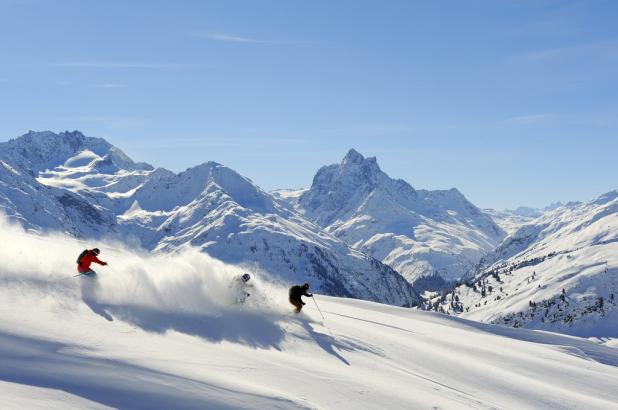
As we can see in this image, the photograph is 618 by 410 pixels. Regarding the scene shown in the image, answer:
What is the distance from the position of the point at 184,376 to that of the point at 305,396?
10.8 feet

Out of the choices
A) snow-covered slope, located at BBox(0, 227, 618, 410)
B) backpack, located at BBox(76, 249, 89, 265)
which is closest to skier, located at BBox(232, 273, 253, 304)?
snow-covered slope, located at BBox(0, 227, 618, 410)

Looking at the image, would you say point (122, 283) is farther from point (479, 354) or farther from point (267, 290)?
point (479, 354)

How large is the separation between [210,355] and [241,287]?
7399mm

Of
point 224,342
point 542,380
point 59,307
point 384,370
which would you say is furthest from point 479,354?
point 59,307

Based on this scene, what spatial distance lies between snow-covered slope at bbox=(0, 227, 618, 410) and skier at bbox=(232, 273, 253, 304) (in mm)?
496

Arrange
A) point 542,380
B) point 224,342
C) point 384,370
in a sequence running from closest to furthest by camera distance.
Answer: point 224,342 < point 384,370 < point 542,380

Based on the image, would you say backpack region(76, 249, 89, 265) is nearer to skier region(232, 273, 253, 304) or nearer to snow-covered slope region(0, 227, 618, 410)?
snow-covered slope region(0, 227, 618, 410)

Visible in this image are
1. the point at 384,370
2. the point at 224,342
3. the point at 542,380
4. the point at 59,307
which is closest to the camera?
the point at 59,307

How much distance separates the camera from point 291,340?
73.8 ft

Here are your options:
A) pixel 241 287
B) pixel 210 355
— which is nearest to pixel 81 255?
pixel 241 287

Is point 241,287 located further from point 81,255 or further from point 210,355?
point 210,355

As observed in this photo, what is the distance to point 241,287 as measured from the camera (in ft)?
81.7

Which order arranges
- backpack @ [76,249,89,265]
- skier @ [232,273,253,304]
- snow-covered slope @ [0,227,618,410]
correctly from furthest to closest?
skier @ [232,273,253,304] < backpack @ [76,249,89,265] < snow-covered slope @ [0,227,618,410]

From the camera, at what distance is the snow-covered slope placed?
13.1m
